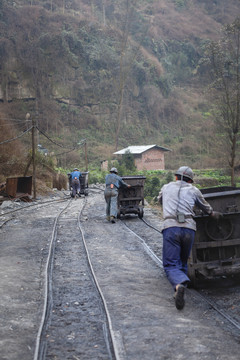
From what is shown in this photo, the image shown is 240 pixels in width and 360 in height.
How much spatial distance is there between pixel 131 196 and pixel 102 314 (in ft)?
33.6

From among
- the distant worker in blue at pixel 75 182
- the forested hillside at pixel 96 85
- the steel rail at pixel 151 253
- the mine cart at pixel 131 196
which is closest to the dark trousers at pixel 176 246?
the steel rail at pixel 151 253

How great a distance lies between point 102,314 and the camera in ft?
18.6

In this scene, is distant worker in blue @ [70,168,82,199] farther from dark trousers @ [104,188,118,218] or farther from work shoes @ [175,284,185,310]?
work shoes @ [175,284,185,310]

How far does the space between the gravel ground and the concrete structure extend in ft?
151

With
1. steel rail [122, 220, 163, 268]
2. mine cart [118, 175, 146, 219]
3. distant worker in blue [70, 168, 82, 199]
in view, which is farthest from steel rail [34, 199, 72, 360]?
distant worker in blue [70, 168, 82, 199]

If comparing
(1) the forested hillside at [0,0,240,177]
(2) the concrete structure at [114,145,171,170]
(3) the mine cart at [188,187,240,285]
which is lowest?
(3) the mine cart at [188,187,240,285]

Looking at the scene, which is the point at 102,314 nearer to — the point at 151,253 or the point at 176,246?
the point at 176,246

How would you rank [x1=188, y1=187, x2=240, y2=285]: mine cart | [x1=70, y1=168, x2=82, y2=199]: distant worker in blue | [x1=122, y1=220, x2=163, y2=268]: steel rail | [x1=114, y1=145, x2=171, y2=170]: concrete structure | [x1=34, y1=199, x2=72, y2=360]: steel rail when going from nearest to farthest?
[x1=34, y1=199, x2=72, y2=360]: steel rail → [x1=188, y1=187, x2=240, y2=285]: mine cart → [x1=122, y1=220, x2=163, y2=268]: steel rail → [x1=70, y1=168, x2=82, y2=199]: distant worker in blue → [x1=114, y1=145, x2=171, y2=170]: concrete structure

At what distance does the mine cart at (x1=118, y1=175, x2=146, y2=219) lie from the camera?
1556 cm

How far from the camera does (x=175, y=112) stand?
79.9m

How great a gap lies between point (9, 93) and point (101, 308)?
6323 centimetres

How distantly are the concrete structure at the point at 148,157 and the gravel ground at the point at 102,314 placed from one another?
151ft

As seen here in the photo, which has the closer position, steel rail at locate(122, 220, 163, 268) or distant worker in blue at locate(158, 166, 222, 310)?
distant worker in blue at locate(158, 166, 222, 310)

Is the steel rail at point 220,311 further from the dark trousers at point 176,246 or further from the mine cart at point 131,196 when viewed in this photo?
the mine cart at point 131,196
